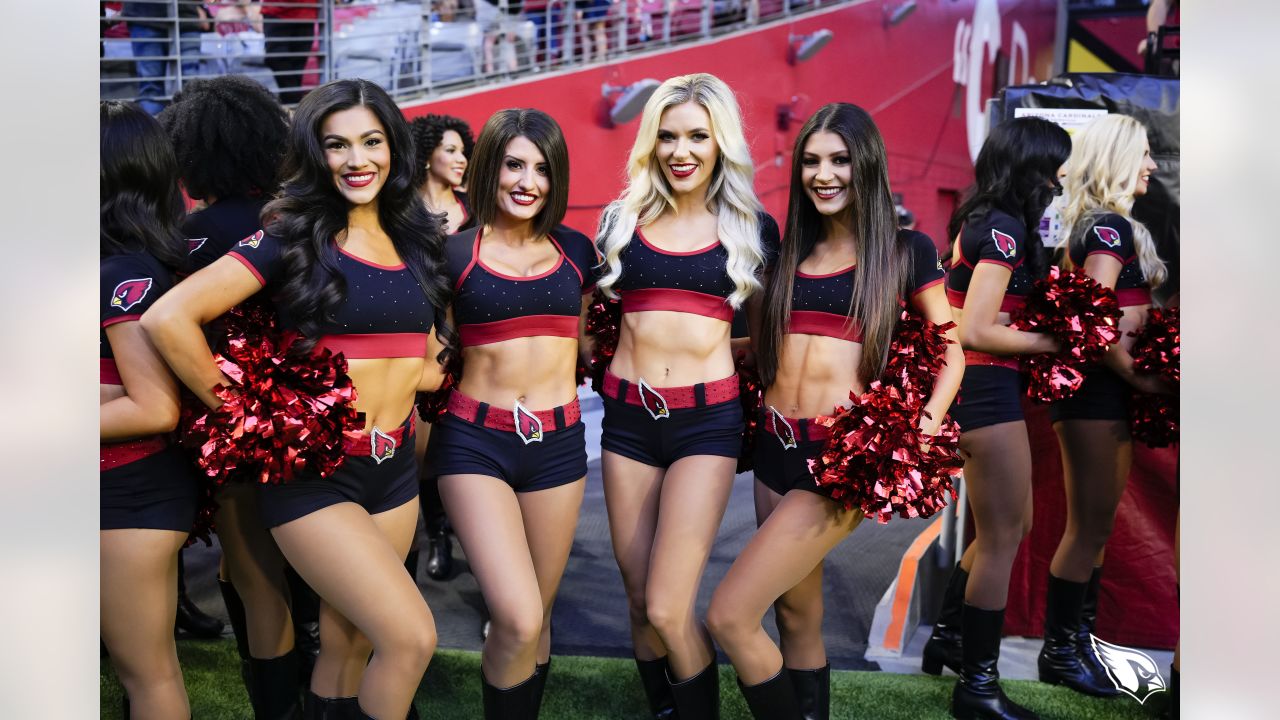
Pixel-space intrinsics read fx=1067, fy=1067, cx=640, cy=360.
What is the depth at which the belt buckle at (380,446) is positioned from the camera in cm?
261

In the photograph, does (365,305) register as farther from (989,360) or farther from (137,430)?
(989,360)

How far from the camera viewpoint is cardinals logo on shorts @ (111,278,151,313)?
2.44 m

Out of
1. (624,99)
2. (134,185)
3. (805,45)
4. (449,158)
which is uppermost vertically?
(805,45)

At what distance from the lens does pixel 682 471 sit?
9.53ft

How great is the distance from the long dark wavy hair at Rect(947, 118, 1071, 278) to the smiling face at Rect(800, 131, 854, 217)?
89 centimetres

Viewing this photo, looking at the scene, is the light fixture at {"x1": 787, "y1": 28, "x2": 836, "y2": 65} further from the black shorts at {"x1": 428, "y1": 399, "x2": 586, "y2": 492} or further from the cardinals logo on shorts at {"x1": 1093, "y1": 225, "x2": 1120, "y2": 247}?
the black shorts at {"x1": 428, "y1": 399, "x2": 586, "y2": 492}

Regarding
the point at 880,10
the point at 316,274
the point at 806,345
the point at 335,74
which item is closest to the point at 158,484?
the point at 316,274

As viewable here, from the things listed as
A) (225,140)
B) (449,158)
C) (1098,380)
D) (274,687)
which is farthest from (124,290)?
(1098,380)

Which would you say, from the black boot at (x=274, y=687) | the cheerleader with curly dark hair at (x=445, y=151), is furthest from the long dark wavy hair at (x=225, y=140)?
the cheerleader with curly dark hair at (x=445, y=151)

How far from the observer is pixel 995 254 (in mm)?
3414

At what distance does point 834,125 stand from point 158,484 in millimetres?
1914

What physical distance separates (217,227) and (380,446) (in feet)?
2.86
